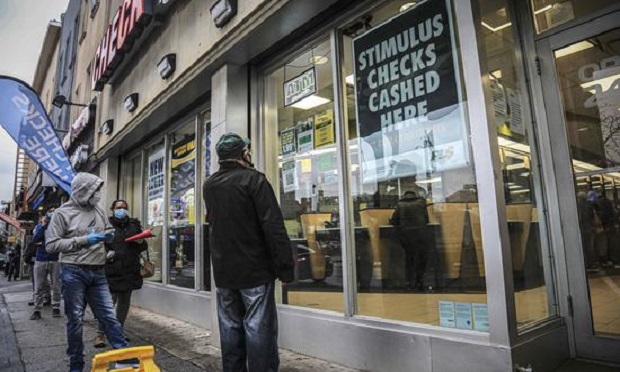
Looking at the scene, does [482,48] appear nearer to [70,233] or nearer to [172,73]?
[70,233]

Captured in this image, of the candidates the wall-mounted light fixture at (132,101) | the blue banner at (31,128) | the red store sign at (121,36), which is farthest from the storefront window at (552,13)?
the wall-mounted light fixture at (132,101)

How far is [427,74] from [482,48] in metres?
0.63

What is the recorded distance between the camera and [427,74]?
12.4ft

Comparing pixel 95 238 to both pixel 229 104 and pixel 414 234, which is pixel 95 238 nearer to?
pixel 229 104

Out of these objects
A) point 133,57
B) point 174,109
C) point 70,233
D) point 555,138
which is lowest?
point 70,233

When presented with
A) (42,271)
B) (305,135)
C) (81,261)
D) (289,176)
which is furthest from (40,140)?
→ (305,135)

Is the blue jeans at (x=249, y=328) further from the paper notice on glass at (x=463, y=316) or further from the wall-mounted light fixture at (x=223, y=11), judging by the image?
the wall-mounted light fixture at (x=223, y=11)

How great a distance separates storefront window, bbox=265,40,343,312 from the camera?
4.70 metres

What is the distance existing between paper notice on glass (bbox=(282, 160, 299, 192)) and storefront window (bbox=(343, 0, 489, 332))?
1.09 meters

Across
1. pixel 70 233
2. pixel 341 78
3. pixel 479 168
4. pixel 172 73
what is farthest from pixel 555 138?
pixel 172 73

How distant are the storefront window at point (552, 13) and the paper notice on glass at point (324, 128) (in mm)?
1797

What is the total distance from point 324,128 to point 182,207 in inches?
144

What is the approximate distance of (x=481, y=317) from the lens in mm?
3221

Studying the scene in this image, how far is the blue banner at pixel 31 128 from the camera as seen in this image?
6.57 m
